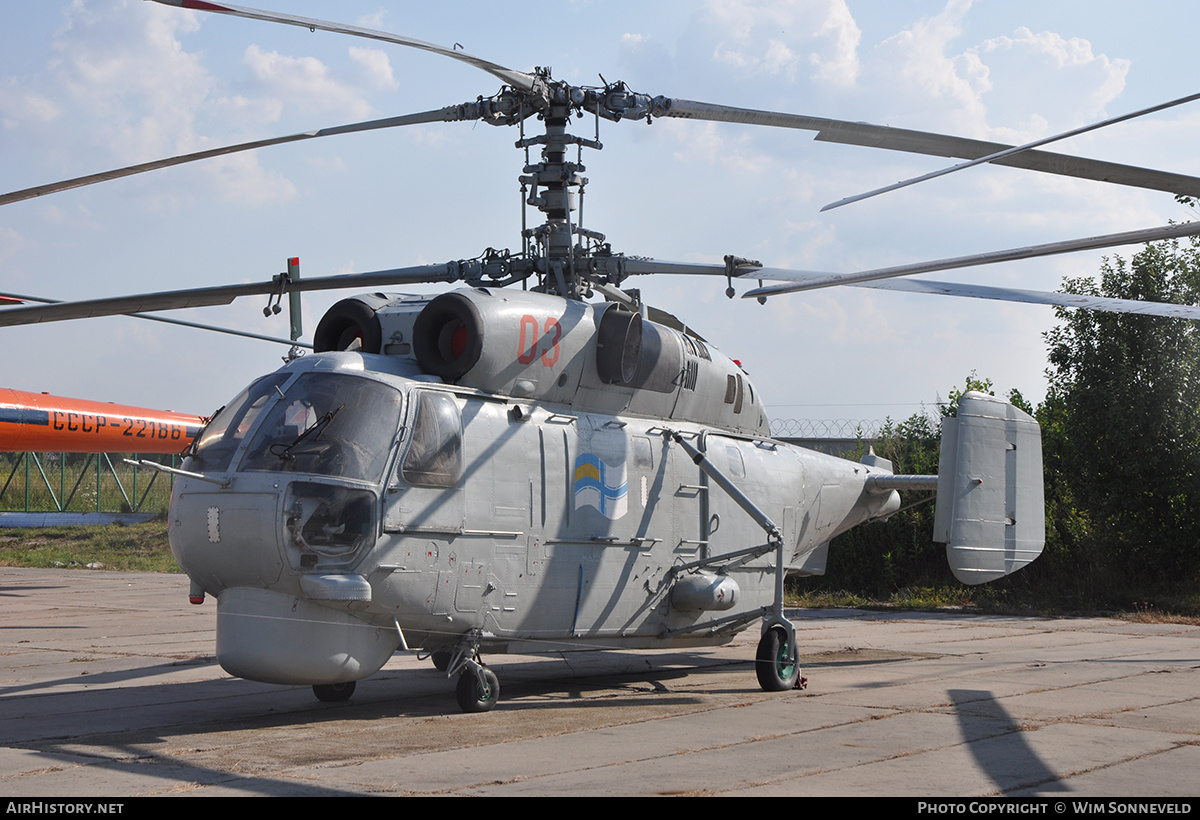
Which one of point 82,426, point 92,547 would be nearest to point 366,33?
point 82,426

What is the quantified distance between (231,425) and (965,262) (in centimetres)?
542

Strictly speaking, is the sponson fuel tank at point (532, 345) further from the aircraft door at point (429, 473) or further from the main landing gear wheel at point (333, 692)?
the main landing gear wheel at point (333, 692)

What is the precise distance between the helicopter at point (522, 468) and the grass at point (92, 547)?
19565 mm

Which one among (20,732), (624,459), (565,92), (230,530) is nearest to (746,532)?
(624,459)

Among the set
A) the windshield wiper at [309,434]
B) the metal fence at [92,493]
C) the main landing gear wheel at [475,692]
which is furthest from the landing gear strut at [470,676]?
the metal fence at [92,493]

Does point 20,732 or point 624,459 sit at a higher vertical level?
point 624,459

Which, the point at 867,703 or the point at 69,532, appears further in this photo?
the point at 69,532

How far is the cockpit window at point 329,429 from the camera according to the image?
24.7ft

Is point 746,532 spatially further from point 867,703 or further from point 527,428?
point 527,428

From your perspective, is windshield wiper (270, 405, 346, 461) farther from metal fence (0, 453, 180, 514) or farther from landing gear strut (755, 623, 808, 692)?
metal fence (0, 453, 180, 514)

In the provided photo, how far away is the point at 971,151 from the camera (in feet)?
27.2

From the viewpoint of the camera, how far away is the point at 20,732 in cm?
768

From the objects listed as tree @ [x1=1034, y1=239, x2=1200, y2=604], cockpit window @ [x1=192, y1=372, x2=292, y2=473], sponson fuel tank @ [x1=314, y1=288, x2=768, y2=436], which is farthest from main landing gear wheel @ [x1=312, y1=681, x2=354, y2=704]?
tree @ [x1=1034, y1=239, x2=1200, y2=604]

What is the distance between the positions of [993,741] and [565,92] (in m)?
5.98
